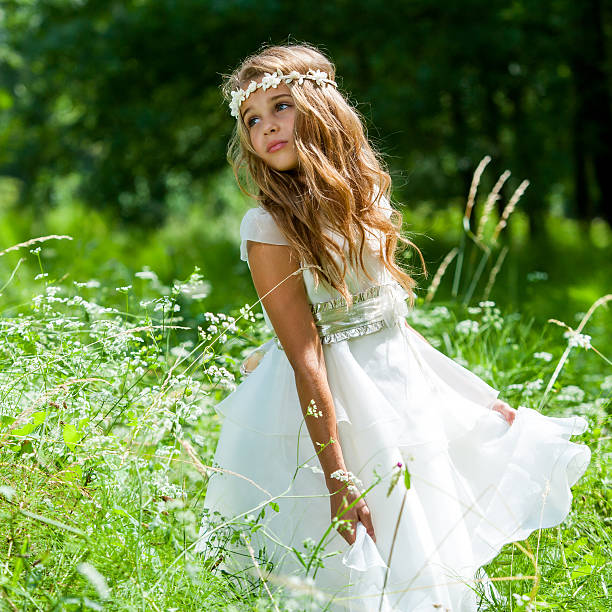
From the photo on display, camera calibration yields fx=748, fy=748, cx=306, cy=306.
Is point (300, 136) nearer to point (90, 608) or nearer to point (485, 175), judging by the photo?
point (90, 608)

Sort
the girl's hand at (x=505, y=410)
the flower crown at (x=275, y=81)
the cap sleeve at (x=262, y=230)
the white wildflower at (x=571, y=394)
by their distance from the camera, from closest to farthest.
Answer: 1. the cap sleeve at (x=262, y=230)
2. the flower crown at (x=275, y=81)
3. the girl's hand at (x=505, y=410)
4. the white wildflower at (x=571, y=394)

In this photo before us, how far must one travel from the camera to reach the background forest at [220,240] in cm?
183

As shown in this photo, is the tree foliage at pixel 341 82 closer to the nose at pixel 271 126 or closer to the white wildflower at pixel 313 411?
the nose at pixel 271 126

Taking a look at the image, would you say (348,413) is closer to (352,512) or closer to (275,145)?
(352,512)

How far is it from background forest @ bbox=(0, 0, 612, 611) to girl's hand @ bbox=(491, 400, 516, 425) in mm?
351

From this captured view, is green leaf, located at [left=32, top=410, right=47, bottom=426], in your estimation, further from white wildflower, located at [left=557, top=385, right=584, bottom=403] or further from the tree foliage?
the tree foliage

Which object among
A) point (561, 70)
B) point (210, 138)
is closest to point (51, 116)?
point (210, 138)

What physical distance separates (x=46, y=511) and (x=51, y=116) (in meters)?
8.09

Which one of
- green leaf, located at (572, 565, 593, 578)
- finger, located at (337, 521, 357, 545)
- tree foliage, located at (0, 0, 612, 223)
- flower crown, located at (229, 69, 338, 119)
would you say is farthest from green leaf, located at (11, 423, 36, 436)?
tree foliage, located at (0, 0, 612, 223)

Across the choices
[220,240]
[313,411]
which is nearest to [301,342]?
[313,411]

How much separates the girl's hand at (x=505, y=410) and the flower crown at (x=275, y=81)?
107 cm

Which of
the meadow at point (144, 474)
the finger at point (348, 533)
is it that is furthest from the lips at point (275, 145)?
the finger at point (348, 533)

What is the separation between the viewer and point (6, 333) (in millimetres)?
2221

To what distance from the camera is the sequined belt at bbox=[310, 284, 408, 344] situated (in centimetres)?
204
